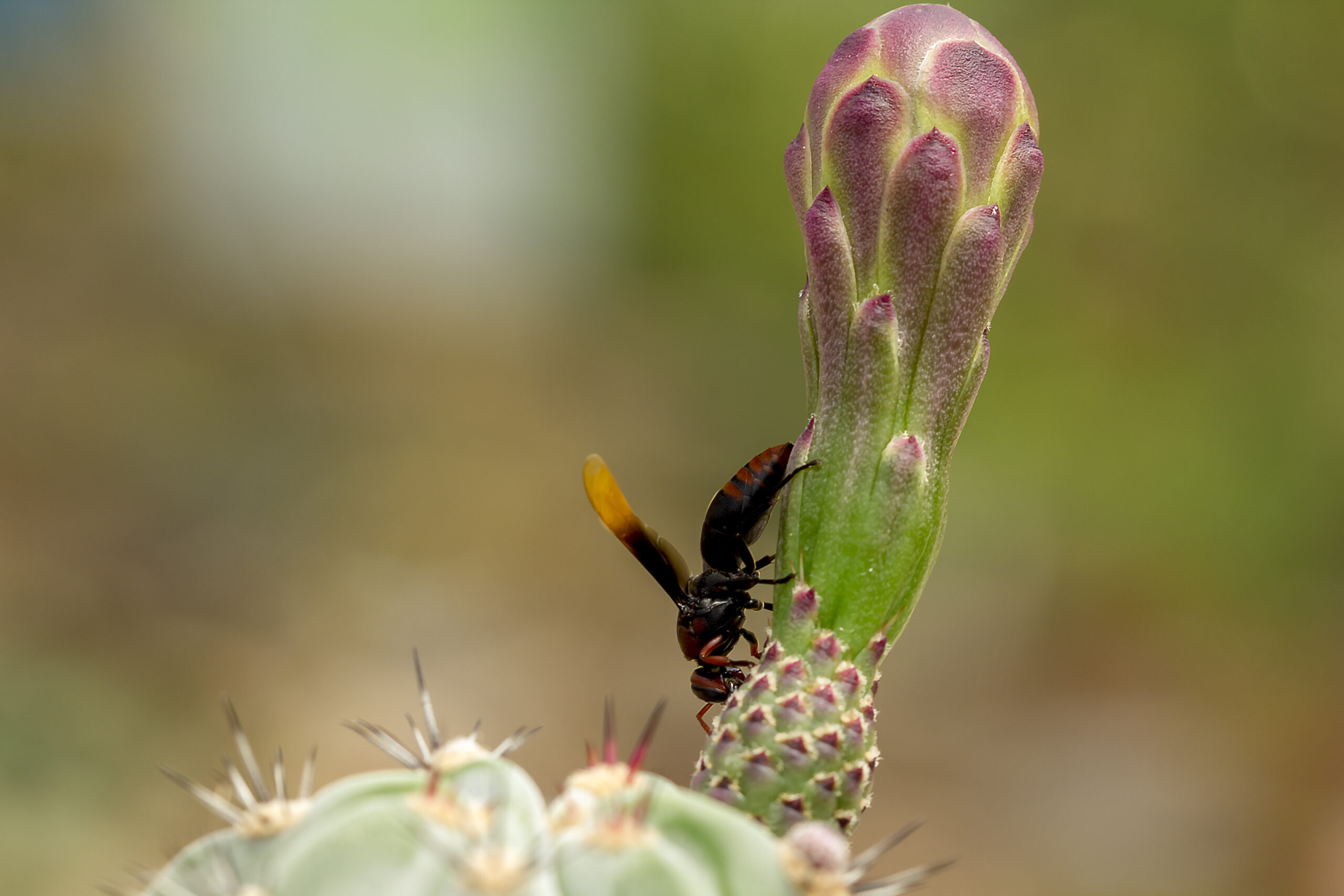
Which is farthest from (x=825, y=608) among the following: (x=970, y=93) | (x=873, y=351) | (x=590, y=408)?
(x=590, y=408)

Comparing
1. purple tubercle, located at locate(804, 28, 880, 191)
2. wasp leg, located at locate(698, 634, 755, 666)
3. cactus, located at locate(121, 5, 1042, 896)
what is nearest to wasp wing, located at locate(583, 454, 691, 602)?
wasp leg, located at locate(698, 634, 755, 666)

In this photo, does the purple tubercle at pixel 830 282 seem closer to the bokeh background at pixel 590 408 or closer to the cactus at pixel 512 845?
the cactus at pixel 512 845

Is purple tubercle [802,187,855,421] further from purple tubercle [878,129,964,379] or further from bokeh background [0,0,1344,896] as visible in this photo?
bokeh background [0,0,1344,896]

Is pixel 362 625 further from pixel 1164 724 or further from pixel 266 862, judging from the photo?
pixel 266 862

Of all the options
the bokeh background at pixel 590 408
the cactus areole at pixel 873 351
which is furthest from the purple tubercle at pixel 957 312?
the bokeh background at pixel 590 408

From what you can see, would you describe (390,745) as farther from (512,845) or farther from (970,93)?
(970,93)

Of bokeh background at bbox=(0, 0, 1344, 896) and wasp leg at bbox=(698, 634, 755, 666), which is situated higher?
bokeh background at bbox=(0, 0, 1344, 896)
